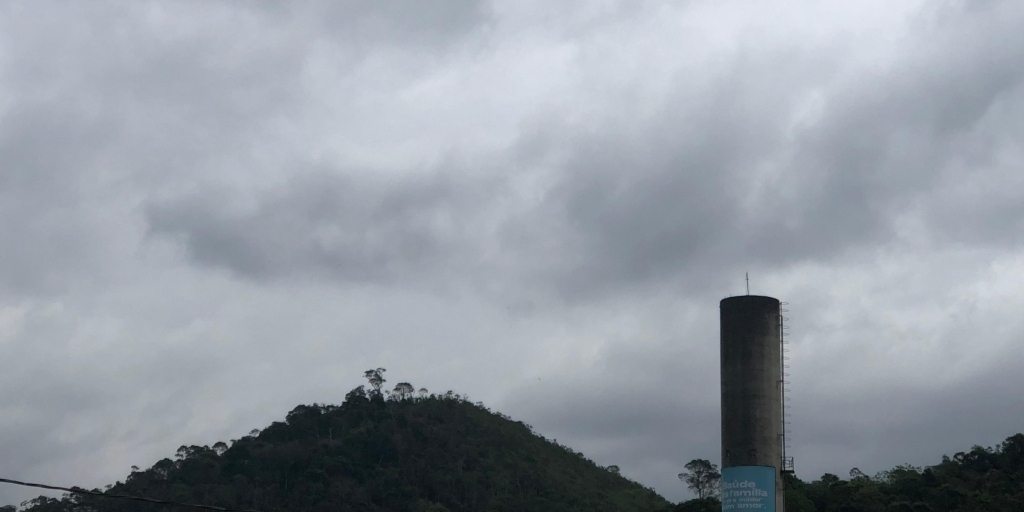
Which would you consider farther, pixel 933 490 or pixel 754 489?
pixel 933 490

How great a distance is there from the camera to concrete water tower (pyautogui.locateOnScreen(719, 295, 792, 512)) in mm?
48344

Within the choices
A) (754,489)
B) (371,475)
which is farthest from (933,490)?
(371,475)

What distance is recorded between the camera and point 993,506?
275 ft

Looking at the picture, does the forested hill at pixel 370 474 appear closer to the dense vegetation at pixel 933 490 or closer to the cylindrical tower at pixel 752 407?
the dense vegetation at pixel 933 490

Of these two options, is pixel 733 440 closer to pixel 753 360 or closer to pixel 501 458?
pixel 753 360

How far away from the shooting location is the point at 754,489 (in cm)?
4825

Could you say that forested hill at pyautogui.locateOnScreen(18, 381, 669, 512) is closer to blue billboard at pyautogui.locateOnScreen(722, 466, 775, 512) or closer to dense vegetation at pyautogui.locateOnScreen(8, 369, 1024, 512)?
dense vegetation at pyautogui.locateOnScreen(8, 369, 1024, 512)

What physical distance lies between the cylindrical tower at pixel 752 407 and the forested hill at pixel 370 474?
11083 centimetres

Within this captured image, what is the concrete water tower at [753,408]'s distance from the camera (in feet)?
159

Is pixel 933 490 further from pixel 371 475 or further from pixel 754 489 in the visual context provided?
pixel 371 475

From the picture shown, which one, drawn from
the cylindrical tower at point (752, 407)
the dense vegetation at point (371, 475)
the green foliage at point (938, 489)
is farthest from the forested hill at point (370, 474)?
the cylindrical tower at point (752, 407)

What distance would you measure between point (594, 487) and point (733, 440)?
138 meters

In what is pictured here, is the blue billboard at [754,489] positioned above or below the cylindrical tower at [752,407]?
below

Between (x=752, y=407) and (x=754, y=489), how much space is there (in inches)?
153
